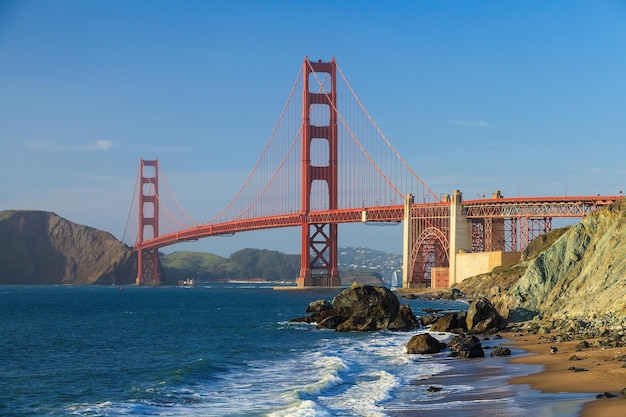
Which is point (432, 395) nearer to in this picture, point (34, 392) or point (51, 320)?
point (34, 392)

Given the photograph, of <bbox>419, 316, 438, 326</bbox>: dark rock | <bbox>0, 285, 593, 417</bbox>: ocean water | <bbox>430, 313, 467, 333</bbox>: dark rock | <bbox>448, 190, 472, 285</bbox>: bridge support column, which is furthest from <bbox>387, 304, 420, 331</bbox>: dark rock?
<bbox>448, 190, 472, 285</bbox>: bridge support column

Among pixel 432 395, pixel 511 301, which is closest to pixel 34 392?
pixel 432 395

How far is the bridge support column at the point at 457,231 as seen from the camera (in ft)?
352

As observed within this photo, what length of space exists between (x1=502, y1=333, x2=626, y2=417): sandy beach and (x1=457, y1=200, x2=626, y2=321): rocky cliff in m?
8.97

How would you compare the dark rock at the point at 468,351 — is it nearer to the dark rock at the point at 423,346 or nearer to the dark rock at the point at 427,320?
the dark rock at the point at 423,346

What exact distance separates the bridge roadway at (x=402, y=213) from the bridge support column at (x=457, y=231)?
102 centimetres

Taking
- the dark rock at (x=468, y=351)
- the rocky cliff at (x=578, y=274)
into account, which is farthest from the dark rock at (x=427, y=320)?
the dark rock at (x=468, y=351)

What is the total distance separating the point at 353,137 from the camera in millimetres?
126000

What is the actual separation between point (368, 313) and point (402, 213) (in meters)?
63.8

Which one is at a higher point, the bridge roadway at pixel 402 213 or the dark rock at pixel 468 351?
the bridge roadway at pixel 402 213

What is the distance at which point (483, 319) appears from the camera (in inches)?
1866

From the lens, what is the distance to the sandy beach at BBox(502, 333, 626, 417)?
2145 cm

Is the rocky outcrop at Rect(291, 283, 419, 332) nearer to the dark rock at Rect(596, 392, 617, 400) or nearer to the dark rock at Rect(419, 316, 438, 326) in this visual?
the dark rock at Rect(419, 316, 438, 326)

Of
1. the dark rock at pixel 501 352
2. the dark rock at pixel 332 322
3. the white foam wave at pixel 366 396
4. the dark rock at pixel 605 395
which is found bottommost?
the white foam wave at pixel 366 396
